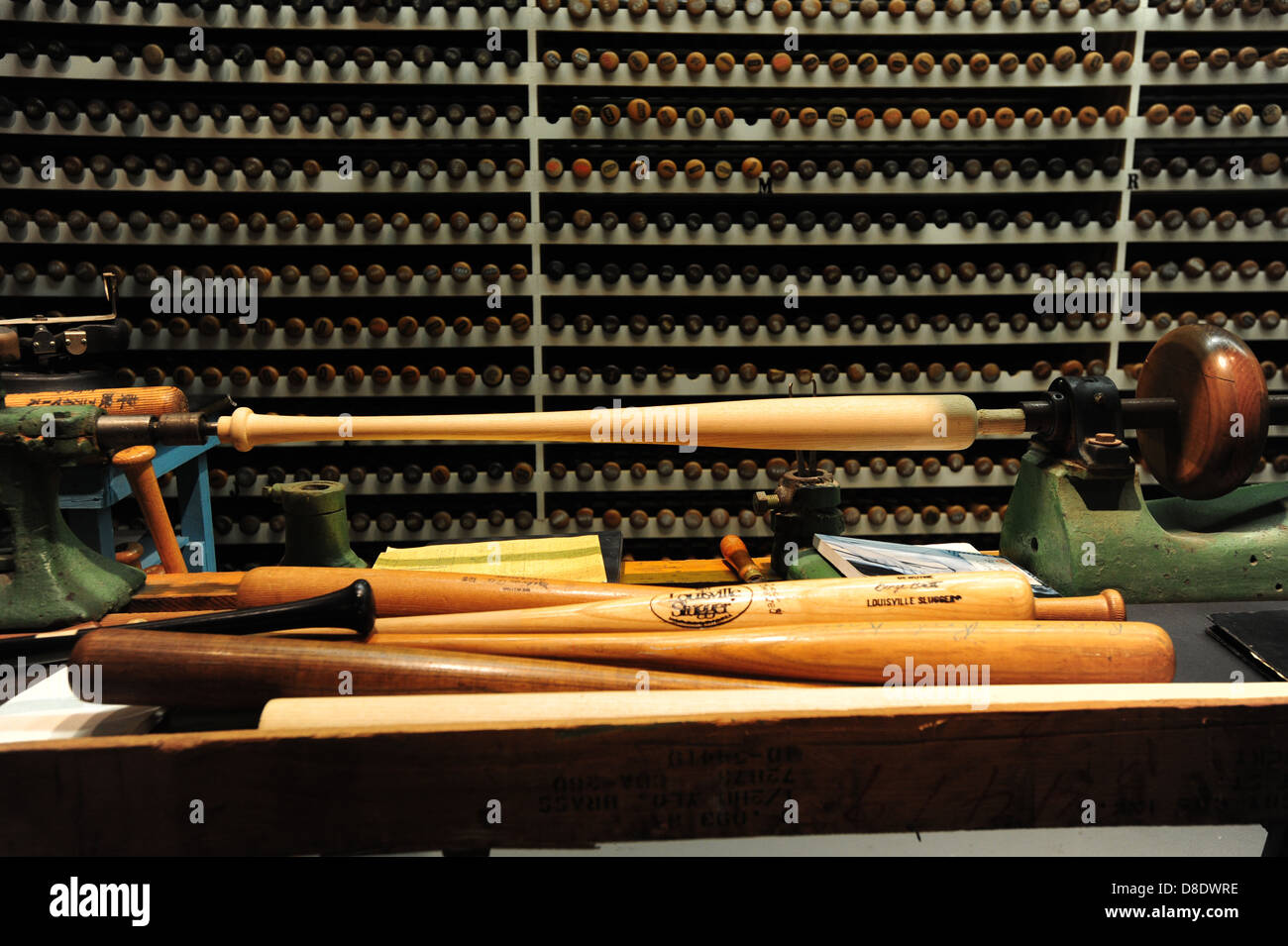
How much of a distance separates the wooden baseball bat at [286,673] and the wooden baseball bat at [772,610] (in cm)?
10

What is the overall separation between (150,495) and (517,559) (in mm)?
654

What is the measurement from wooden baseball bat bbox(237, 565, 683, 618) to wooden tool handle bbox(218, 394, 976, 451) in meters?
0.23

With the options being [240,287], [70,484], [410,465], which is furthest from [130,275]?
[70,484]

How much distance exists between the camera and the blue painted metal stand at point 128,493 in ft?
7.34

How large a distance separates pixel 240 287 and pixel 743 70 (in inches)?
81.0

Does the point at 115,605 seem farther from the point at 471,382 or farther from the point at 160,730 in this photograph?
the point at 471,382

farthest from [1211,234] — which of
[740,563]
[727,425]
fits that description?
[727,425]

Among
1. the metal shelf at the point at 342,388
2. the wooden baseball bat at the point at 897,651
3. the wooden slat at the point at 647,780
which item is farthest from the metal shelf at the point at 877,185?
the wooden slat at the point at 647,780

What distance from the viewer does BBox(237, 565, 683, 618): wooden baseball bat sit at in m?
1.20

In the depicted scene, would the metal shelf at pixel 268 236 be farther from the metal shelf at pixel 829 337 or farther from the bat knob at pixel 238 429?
the bat knob at pixel 238 429

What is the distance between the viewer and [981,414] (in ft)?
4.92

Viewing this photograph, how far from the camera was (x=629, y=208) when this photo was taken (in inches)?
146

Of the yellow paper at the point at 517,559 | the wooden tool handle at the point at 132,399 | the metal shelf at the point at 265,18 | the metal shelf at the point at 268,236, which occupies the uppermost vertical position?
the metal shelf at the point at 265,18

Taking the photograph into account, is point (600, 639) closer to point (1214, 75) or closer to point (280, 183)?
point (280, 183)
